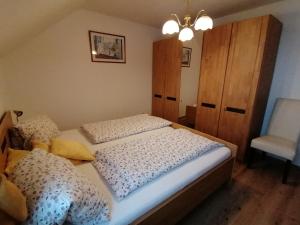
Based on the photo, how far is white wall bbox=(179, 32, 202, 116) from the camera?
3.04 meters

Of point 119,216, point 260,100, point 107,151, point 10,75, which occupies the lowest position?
point 119,216

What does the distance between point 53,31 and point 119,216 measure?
271 cm

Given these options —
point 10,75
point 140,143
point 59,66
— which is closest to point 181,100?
point 140,143

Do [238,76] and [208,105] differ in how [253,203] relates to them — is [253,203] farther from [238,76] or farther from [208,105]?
[238,76]

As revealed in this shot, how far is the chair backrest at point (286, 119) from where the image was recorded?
227cm

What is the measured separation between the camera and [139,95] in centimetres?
365

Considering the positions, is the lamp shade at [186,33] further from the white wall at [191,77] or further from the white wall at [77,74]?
the white wall at [77,74]

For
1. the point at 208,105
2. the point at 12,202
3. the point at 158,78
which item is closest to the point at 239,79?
the point at 208,105

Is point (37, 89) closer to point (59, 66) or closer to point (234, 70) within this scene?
point (59, 66)

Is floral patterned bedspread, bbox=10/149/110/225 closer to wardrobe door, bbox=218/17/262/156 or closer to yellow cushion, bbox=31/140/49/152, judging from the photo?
yellow cushion, bbox=31/140/49/152

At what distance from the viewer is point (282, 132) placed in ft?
7.82

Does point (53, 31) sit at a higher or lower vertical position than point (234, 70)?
higher

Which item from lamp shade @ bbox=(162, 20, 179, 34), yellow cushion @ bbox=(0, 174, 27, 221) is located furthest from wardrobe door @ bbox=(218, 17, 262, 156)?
yellow cushion @ bbox=(0, 174, 27, 221)

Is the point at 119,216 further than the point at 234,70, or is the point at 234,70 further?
the point at 234,70
